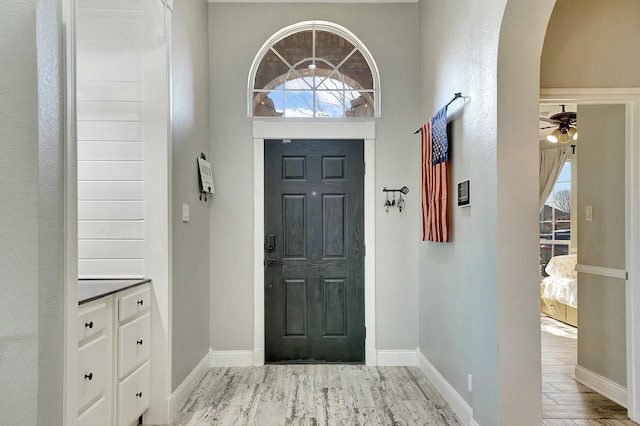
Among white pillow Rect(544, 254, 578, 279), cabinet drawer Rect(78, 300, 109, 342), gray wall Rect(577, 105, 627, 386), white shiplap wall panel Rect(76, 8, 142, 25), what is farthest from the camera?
white pillow Rect(544, 254, 578, 279)

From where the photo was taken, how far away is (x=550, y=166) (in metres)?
6.23

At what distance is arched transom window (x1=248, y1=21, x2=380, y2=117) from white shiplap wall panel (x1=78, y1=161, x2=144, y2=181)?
4.61ft

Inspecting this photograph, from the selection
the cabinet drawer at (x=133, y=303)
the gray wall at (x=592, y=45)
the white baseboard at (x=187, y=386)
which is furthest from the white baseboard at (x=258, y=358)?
the gray wall at (x=592, y=45)

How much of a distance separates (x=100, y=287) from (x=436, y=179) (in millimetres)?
2263

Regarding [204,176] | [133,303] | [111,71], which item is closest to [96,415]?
[133,303]

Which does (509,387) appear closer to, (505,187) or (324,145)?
(505,187)

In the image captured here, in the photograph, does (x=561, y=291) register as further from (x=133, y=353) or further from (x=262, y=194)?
(x=133, y=353)

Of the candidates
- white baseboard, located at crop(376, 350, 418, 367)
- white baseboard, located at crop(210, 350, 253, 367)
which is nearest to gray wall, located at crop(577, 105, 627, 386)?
white baseboard, located at crop(376, 350, 418, 367)

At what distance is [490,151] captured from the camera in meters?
1.93

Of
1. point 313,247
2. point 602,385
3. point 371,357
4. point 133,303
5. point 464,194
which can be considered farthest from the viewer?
point 313,247

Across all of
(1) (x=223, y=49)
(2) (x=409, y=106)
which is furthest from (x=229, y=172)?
(2) (x=409, y=106)

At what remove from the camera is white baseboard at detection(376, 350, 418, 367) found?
3.43m

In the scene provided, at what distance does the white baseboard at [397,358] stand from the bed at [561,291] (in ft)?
8.15

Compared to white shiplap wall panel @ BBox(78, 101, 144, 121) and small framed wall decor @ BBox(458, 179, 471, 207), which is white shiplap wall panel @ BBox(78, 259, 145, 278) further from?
small framed wall decor @ BBox(458, 179, 471, 207)
